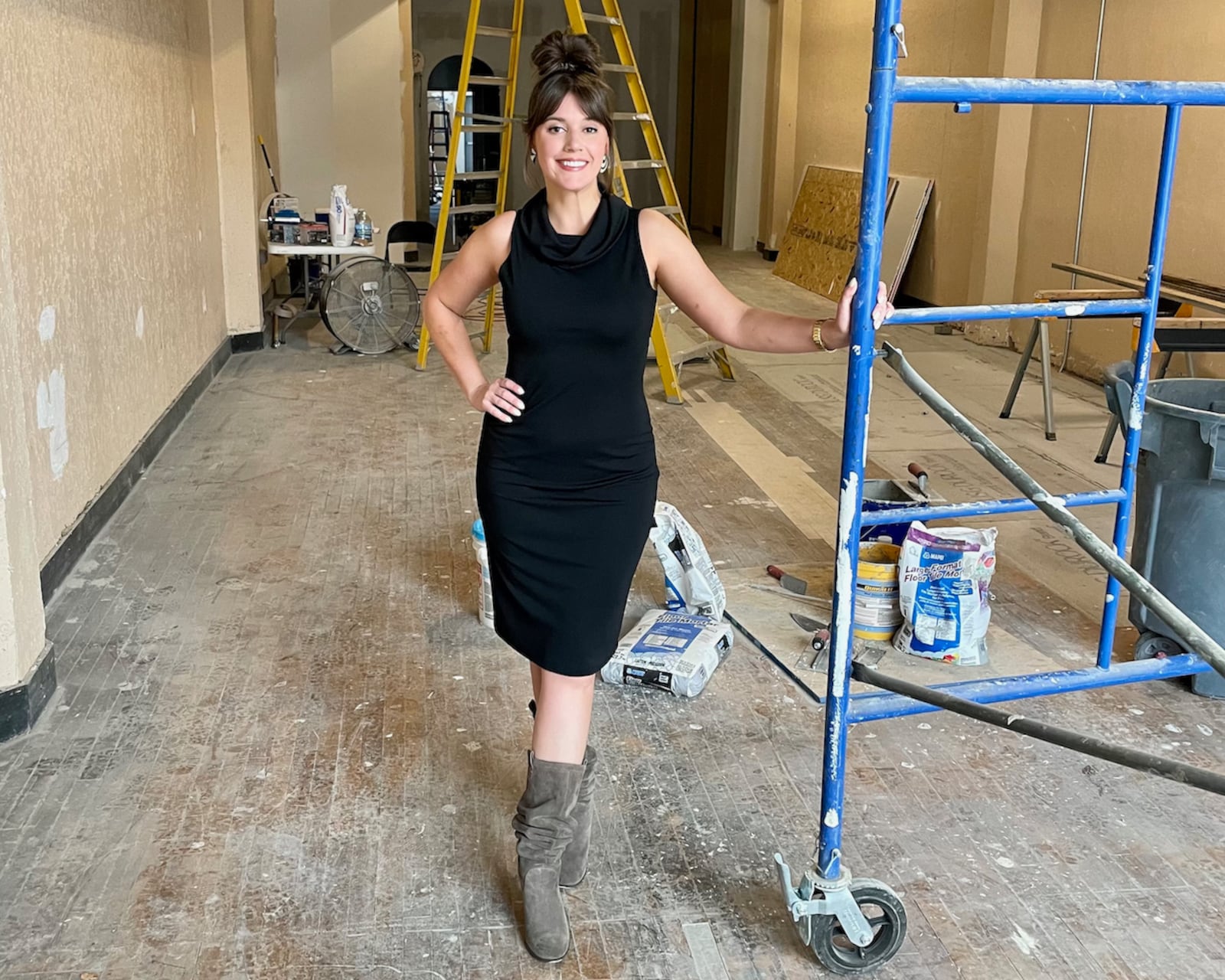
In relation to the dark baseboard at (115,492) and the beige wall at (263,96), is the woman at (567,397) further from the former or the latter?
the beige wall at (263,96)

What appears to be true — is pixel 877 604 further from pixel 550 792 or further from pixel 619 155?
pixel 619 155

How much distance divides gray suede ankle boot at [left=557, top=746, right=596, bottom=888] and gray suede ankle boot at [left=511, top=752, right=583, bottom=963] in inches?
3.5

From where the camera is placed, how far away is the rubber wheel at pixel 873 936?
200cm

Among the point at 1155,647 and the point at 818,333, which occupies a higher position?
the point at 818,333

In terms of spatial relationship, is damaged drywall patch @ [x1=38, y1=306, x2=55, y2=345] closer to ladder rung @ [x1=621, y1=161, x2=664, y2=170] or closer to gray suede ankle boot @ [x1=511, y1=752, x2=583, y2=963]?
gray suede ankle boot @ [x1=511, y1=752, x2=583, y2=963]

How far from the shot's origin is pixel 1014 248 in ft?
25.2

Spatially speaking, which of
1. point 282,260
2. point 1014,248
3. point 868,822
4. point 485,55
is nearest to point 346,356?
point 282,260

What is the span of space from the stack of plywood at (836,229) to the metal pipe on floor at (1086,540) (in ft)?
22.7

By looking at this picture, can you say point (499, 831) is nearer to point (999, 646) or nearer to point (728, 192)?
point (999, 646)

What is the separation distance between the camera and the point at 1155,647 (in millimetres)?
3164

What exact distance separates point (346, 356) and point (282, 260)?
215 cm

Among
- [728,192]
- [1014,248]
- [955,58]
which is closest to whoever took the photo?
[1014,248]

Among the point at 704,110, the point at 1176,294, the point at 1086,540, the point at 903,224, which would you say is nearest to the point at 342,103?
the point at 903,224

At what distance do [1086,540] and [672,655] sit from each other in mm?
1539
